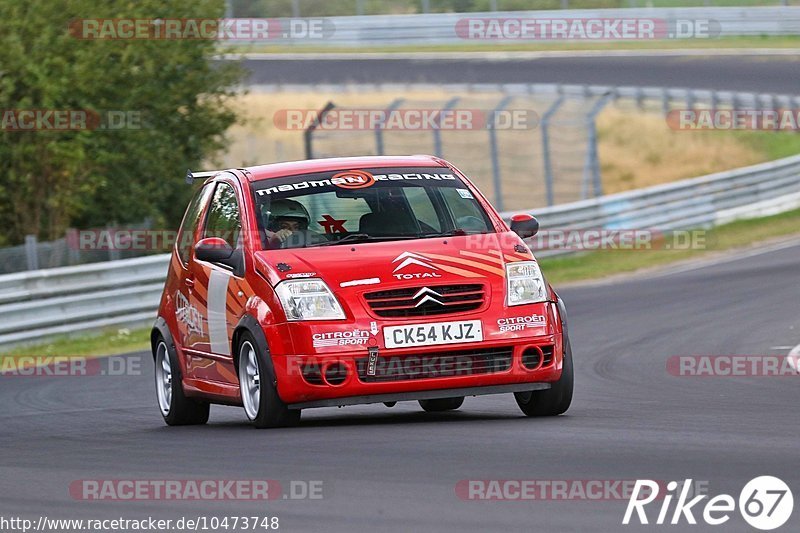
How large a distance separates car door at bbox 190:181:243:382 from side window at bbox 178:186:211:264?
194 millimetres

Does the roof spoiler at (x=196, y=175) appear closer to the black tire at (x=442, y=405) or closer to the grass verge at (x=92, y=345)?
the black tire at (x=442, y=405)

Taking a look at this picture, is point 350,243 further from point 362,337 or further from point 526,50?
point 526,50

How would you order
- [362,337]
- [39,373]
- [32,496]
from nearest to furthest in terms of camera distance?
1. [32,496]
2. [362,337]
3. [39,373]

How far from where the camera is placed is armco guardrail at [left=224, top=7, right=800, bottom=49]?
42688 millimetres

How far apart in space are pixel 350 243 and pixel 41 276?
397 inches

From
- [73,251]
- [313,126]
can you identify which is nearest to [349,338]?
[73,251]

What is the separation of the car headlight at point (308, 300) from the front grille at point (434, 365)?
33 centimetres

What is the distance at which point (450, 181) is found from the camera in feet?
33.4

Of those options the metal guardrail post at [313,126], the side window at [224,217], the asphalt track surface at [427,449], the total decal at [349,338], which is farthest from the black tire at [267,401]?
the metal guardrail post at [313,126]

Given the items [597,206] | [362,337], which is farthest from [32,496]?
[597,206]

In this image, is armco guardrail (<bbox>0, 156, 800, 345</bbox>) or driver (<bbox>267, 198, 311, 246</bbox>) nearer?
driver (<bbox>267, 198, 311, 246</bbox>)

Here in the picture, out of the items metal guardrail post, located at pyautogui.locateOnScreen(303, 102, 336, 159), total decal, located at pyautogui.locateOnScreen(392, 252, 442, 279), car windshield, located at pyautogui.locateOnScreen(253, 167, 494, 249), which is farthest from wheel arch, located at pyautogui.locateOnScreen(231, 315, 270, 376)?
metal guardrail post, located at pyautogui.locateOnScreen(303, 102, 336, 159)

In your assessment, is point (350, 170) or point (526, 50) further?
point (526, 50)

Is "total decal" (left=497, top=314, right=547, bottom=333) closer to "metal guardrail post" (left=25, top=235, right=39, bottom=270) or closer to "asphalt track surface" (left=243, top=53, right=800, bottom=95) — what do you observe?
"metal guardrail post" (left=25, top=235, right=39, bottom=270)
